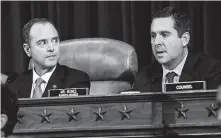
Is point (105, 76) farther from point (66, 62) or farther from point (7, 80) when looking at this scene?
point (7, 80)

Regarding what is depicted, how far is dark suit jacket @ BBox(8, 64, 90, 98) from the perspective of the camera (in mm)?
3287

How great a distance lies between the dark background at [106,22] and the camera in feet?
13.2

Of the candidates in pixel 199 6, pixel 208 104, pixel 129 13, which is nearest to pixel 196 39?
pixel 199 6

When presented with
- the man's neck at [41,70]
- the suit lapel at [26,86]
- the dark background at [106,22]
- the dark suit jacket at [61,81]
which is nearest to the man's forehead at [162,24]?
the dark suit jacket at [61,81]

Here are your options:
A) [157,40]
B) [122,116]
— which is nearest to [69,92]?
[122,116]

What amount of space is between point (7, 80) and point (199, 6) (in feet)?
4.44

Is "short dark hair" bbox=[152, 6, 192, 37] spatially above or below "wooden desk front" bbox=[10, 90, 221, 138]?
above

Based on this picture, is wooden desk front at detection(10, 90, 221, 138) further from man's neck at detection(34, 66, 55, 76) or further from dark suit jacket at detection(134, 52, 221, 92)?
man's neck at detection(34, 66, 55, 76)

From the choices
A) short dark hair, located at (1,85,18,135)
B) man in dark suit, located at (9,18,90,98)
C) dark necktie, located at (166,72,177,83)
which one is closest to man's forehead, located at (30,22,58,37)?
man in dark suit, located at (9,18,90,98)

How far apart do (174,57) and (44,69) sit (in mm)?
688

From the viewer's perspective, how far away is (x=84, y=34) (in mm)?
4281

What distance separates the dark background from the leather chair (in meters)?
0.72

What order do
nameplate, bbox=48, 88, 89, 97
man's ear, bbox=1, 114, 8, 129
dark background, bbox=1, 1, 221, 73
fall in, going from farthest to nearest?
dark background, bbox=1, 1, 221, 73 < nameplate, bbox=48, 88, 89, 97 < man's ear, bbox=1, 114, 8, 129

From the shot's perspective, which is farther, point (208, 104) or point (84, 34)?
point (84, 34)
